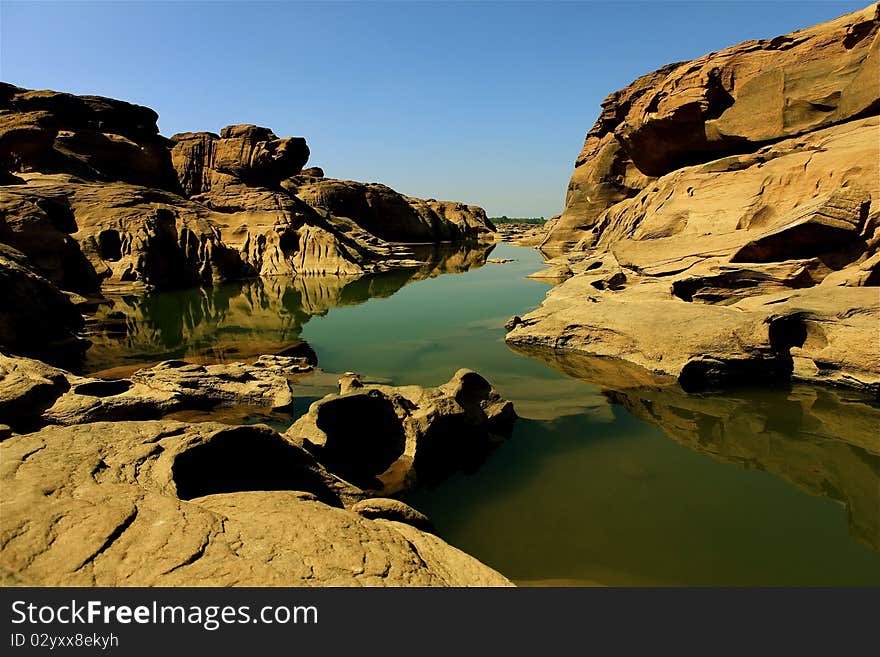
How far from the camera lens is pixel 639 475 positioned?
5.08 meters

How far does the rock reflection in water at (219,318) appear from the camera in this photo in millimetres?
10438

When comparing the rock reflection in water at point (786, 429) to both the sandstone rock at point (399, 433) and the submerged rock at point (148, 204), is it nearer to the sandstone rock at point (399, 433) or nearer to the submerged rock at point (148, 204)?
the sandstone rock at point (399, 433)

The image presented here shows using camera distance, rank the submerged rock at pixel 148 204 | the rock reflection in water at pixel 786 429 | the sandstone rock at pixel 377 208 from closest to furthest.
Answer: the rock reflection in water at pixel 786 429 → the submerged rock at pixel 148 204 → the sandstone rock at pixel 377 208

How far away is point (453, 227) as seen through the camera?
192 ft

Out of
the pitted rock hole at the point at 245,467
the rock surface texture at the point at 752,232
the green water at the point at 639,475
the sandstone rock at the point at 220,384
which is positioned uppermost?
the rock surface texture at the point at 752,232

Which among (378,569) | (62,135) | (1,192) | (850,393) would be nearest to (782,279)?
(850,393)

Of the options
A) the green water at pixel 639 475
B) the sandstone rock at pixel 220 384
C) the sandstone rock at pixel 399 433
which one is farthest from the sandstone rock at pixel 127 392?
the sandstone rock at pixel 399 433

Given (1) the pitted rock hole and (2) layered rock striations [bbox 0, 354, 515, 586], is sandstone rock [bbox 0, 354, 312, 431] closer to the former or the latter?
(2) layered rock striations [bbox 0, 354, 515, 586]

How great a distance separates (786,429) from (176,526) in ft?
22.6

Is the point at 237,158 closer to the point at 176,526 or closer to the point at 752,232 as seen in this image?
the point at 752,232

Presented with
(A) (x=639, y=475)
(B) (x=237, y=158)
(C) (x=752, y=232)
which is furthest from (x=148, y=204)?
(A) (x=639, y=475)

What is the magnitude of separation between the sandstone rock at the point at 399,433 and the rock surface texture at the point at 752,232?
392 cm

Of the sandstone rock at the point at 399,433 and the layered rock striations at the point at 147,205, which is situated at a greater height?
the layered rock striations at the point at 147,205

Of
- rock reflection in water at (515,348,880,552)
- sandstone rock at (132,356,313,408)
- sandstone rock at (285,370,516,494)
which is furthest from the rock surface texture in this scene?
sandstone rock at (132,356,313,408)
